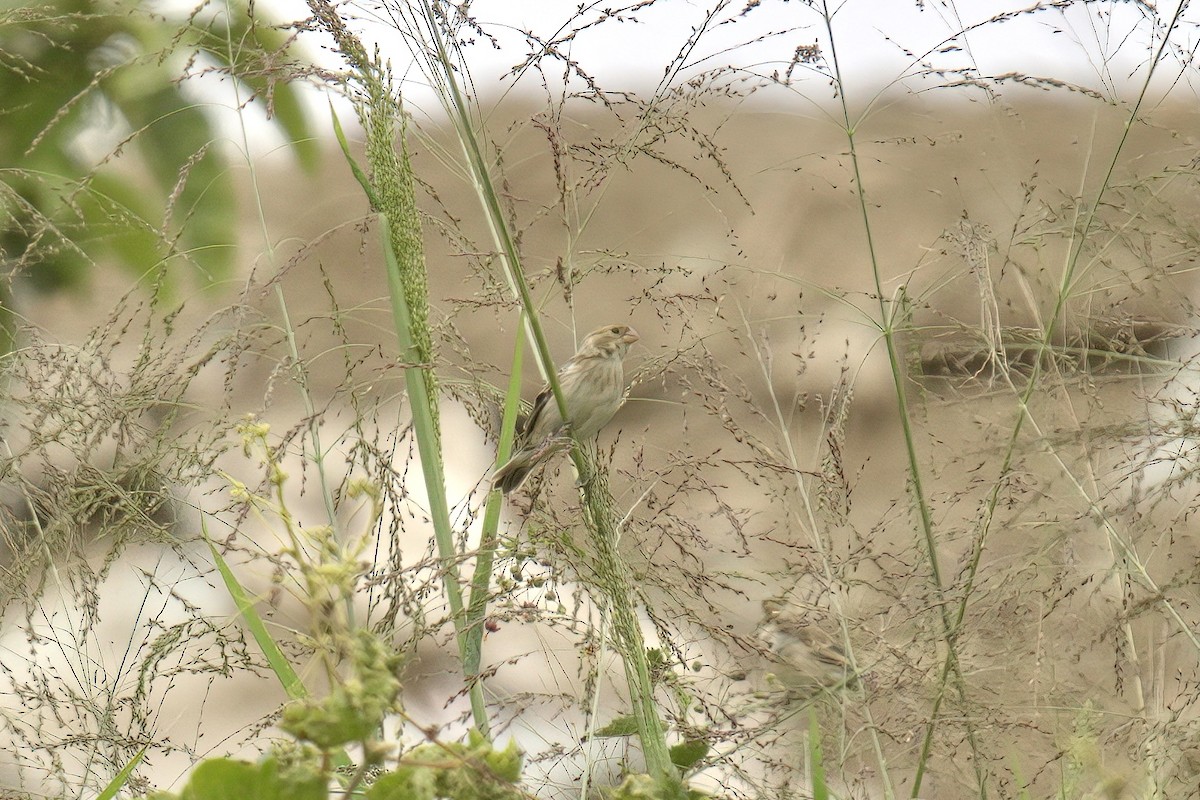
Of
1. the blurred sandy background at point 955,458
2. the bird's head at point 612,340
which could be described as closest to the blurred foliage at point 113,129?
the bird's head at point 612,340

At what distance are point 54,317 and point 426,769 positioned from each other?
9062mm

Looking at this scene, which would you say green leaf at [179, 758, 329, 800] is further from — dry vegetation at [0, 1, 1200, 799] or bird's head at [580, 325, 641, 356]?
bird's head at [580, 325, 641, 356]

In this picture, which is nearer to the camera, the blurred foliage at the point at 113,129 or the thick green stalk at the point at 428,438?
the thick green stalk at the point at 428,438

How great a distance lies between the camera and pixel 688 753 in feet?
5.14

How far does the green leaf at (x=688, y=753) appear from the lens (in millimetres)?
1564

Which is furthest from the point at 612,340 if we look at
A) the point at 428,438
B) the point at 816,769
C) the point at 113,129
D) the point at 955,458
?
the point at 113,129

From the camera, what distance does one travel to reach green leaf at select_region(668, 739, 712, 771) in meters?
1.56

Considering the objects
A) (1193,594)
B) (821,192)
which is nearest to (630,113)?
(1193,594)

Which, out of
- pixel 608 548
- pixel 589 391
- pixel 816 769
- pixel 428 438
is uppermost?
pixel 589 391

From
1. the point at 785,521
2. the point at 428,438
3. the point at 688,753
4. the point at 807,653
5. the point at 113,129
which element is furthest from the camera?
the point at 113,129

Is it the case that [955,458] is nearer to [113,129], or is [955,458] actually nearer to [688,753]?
[688,753]

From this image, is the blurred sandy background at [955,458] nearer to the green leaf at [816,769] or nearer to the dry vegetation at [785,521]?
the dry vegetation at [785,521]

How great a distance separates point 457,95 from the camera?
1590 millimetres

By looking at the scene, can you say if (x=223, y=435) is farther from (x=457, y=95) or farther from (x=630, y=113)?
(x=630, y=113)
